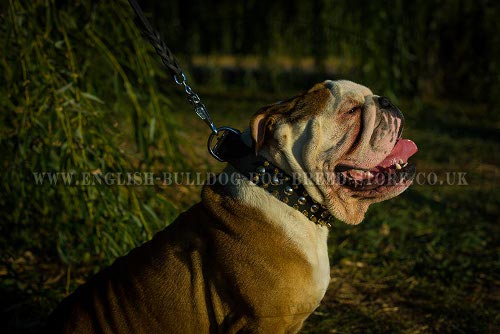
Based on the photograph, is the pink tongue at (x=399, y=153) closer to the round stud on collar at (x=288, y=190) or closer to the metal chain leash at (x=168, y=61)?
the round stud on collar at (x=288, y=190)

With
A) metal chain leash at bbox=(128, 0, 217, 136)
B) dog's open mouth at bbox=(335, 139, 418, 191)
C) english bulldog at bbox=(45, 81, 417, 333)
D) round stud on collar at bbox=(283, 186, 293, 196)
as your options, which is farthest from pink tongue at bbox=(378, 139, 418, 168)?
metal chain leash at bbox=(128, 0, 217, 136)

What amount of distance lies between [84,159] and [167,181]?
2.81 feet

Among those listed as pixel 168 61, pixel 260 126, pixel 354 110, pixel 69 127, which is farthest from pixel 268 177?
pixel 69 127

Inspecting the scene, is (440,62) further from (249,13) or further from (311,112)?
(311,112)

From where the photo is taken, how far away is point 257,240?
87.3 inches

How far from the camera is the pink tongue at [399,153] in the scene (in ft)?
8.13

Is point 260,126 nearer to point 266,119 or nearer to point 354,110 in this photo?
point 266,119

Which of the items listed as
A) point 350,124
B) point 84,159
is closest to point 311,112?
point 350,124

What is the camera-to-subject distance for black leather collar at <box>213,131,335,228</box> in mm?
2244

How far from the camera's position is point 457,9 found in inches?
304

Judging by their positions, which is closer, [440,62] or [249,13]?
[249,13]

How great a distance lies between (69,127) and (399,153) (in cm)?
168

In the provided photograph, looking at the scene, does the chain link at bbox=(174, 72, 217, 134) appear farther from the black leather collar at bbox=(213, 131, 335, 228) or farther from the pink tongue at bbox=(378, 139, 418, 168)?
the pink tongue at bbox=(378, 139, 418, 168)

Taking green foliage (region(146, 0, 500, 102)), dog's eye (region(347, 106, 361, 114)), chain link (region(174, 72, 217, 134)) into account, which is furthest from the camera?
green foliage (region(146, 0, 500, 102))
